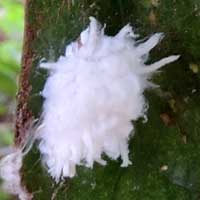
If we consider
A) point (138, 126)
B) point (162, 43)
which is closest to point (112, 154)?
point (138, 126)

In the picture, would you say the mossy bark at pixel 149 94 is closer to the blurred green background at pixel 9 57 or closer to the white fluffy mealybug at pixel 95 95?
the white fluffy mealybug at pixel 95 95

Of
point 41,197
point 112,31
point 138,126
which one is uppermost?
point 112,31

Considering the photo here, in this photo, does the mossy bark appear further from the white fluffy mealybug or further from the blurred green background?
the blurred green background

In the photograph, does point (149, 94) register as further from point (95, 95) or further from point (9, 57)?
point (9, 57)

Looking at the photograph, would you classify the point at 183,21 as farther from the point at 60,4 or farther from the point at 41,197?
the point at 41,197

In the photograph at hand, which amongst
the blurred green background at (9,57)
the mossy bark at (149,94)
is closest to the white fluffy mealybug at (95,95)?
the mossy bark at (149,94)

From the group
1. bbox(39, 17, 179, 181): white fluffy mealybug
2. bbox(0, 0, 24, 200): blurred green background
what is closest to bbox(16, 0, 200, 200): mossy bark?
bbox(39, 17, 179, 181): white fluffy mealybug
